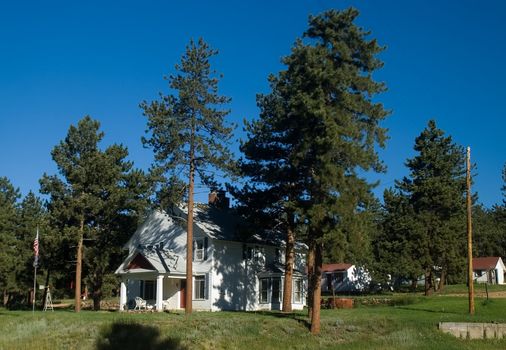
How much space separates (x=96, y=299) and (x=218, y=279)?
1167 centimetres

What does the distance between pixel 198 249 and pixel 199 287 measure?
270cm

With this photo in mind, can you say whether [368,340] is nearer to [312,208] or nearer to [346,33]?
[312,208]

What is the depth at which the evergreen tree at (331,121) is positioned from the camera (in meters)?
27.9

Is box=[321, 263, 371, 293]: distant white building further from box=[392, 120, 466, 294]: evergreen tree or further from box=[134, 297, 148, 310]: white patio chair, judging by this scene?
box=[134, 297, 148, 310]: white patio chair

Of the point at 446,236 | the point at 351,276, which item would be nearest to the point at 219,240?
the point at 446,236

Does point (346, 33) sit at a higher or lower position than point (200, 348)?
higher

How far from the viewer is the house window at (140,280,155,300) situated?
4500 centimetres

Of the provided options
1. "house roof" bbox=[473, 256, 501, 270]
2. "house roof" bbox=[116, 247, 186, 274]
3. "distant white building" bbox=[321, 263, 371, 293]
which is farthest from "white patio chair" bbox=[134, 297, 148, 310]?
"house roof" bbox=[473, 256, 501, 270]

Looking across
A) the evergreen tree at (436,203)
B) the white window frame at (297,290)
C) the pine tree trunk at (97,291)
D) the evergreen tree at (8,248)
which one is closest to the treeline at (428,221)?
the evergreen tree at (436,203)

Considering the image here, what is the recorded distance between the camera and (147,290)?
45375 millimetres

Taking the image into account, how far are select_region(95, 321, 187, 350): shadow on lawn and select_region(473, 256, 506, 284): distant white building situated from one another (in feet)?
231

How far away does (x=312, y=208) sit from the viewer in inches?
1112

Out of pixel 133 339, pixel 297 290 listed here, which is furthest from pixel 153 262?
pixel 133 339

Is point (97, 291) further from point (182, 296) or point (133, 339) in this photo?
point (133, 339)
